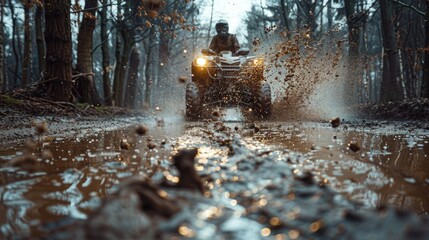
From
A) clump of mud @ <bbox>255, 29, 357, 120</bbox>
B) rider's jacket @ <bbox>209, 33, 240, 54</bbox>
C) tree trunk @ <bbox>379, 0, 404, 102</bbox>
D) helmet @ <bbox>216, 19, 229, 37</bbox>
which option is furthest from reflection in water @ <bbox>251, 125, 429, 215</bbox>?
tree trunk @ <bbox>379, 0, 404, 102</bbox>

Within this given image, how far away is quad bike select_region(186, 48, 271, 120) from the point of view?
8688 mm

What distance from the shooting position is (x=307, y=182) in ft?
4.57

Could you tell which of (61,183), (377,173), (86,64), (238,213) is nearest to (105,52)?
(86,64)

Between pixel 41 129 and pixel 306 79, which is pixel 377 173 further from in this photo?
pixel 306 79

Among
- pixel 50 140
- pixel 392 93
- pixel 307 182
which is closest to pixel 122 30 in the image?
pixel 392 93

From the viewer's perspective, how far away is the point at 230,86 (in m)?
8.91

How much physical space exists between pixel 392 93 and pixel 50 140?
36.8 ft

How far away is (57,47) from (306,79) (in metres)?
7.74

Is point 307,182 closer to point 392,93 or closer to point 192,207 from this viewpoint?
point 192,207

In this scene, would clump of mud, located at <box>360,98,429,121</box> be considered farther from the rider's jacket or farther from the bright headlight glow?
the bright headlight glow

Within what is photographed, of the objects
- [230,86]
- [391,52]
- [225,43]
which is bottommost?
[230,86]

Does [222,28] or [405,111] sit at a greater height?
[222,28]

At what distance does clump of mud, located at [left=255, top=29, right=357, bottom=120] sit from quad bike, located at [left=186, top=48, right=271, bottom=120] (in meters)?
0.59

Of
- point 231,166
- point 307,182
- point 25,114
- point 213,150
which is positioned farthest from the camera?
point 25,114
